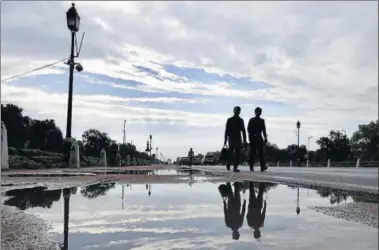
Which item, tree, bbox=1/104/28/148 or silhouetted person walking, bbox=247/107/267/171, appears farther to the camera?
tree, bbox=1/104/28/148

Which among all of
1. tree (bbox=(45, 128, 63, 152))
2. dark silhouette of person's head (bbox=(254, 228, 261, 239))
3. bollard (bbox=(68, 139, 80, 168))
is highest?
tree (bbox=(45, 128, 63, 152))

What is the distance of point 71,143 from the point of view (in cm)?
2027

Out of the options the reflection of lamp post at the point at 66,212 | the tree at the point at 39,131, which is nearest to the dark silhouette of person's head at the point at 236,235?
the reflection of lamp post at the point at 66,212

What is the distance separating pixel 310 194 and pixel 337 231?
3.11m

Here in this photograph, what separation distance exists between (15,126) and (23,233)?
228ft

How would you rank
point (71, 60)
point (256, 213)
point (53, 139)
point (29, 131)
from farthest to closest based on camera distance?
point (29, 131), point (53, 139), point (71, 60), point (256, 213)

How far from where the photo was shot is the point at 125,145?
339ft

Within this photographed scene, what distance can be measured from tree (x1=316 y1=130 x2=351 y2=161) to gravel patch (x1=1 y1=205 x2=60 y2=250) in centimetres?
8677

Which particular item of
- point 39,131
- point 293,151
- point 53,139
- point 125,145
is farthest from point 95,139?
point 293,151

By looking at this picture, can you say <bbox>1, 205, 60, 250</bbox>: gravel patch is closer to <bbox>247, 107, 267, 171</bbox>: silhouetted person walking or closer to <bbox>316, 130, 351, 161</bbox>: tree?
<bbox>247, 107, 267, 171</bbox>: silhouetted person walking

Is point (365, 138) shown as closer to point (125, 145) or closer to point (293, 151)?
point (293, 151)

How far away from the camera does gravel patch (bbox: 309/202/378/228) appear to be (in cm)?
503

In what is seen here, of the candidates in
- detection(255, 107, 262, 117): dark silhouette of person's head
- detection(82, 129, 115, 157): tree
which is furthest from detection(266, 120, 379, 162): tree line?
detection(255, 107, 262, 117): dark silhouette of person's head

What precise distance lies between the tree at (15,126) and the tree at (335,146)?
53.5 metres
